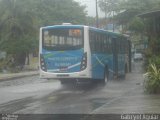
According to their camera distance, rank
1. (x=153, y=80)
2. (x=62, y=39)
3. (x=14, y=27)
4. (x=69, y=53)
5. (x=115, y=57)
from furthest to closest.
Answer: (x=14, y=27)
(x=115, y=57)
(x=62, y=39)
(x=69, y=53)
(x=153, y=80)

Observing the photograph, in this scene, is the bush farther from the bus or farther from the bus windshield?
the bus windshield

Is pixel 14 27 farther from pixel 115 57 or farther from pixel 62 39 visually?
pixel 62 39

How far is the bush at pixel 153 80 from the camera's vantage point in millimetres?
18062

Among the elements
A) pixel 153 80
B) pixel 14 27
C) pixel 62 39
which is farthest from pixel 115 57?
pixel 14 27

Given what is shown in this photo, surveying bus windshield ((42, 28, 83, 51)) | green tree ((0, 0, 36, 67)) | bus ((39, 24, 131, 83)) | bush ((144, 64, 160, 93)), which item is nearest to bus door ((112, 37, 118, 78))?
bus ((39, 24, 131, 83))

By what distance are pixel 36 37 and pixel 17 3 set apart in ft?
15.7

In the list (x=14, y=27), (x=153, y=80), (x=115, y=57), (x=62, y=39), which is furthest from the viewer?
(x=14, y=27)

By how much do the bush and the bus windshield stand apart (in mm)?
4821

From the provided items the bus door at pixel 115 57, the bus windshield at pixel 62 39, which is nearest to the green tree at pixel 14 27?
the bus door at pixel 115 57

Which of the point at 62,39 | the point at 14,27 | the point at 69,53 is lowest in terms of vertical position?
the point at 69,53

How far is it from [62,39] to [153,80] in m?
6.18

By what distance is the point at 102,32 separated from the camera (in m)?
25.4

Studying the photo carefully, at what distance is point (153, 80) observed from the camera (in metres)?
18.1

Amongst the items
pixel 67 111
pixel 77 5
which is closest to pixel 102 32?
pixel 67 111
